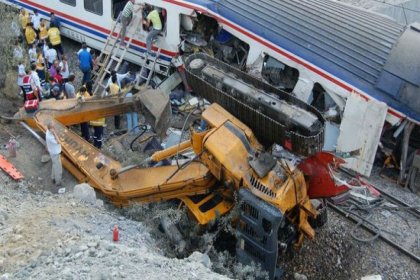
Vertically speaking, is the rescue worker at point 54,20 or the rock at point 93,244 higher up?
the rock at point 93,244

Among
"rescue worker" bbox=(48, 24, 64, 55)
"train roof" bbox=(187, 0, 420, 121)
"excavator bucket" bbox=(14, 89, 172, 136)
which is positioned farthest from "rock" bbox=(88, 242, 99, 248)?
"rescue worker" bbox=(48, 24, 64, 55)

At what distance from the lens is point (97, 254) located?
565 centimetres

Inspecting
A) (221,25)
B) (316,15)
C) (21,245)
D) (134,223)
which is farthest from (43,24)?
(21,245)

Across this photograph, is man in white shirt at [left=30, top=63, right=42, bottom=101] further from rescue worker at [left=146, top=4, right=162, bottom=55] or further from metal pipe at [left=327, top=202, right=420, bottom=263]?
metal pipe at [left=327, top=202, right=420, bottom=263]

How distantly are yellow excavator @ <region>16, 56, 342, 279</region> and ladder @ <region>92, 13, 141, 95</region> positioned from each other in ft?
12.4

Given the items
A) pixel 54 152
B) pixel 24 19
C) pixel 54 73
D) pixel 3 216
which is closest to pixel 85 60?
pixel 54 73

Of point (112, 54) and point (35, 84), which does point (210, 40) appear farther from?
point (35, 84)

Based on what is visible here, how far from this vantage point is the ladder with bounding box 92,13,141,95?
11.8m

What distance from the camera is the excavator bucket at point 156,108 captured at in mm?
7879

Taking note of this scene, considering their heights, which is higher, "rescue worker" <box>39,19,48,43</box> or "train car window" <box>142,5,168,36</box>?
"train car window" <box>142,5,168,36</box>

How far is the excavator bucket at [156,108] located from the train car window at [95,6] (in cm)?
473

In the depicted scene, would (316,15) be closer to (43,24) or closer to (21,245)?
(43,24)

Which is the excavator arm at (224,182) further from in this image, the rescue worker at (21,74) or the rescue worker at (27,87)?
the rescue worker at (21,74)

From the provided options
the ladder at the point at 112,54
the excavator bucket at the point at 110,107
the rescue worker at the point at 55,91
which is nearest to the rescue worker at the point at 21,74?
the rescue worker at the point at 55,91
